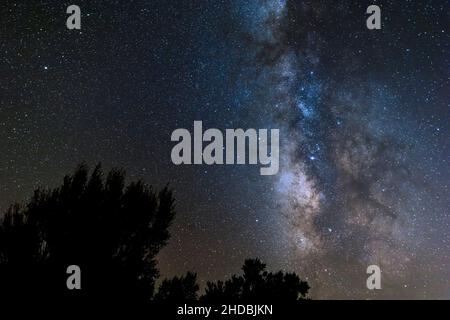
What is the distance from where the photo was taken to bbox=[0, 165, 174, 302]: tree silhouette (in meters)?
11.6

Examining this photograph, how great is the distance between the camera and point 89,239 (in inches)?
483

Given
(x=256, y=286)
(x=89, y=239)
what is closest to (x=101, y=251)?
(x=89, y=239)

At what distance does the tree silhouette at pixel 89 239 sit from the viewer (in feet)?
37.9

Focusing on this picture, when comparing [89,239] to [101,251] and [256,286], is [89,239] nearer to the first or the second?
[101,251]
